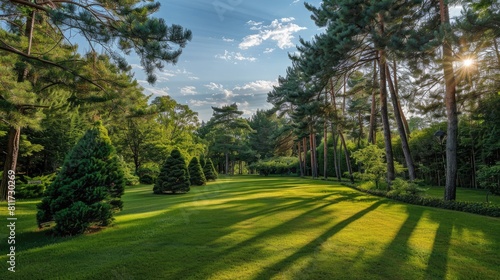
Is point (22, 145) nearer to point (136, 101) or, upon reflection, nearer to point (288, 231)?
point (136, 101)

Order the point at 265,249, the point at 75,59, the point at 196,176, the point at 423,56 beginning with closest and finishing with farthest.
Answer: the point at 265,249 < the point at 75,59 < the point at 423,56 < the point at 196,176

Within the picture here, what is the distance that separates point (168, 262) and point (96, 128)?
3.78 m

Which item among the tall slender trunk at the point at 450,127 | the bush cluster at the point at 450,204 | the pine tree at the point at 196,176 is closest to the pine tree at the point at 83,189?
the bush cluster at the point at 450,204

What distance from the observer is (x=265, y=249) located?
4324 millimetres

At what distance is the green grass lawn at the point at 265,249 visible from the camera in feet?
11.5

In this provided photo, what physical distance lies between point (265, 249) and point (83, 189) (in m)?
3.92

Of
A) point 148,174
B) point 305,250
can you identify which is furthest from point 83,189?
point 148,174

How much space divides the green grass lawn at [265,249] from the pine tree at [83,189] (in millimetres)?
331

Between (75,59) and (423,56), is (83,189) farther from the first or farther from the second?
(423,56)

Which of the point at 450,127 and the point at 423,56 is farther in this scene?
the point at 423,56

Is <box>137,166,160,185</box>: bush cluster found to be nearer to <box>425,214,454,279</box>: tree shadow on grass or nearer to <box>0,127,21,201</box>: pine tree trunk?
<box>0,127,21,201</box>: pine tree trunk

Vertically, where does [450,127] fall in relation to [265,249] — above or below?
above

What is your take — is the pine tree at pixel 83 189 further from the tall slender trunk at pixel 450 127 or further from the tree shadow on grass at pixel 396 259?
the tall slender trunk at pixel 450 127

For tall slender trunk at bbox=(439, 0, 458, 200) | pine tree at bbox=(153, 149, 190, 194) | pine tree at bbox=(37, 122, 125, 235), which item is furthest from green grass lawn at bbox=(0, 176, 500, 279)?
pine tree at bbox=(153, 149, 190, 194)
